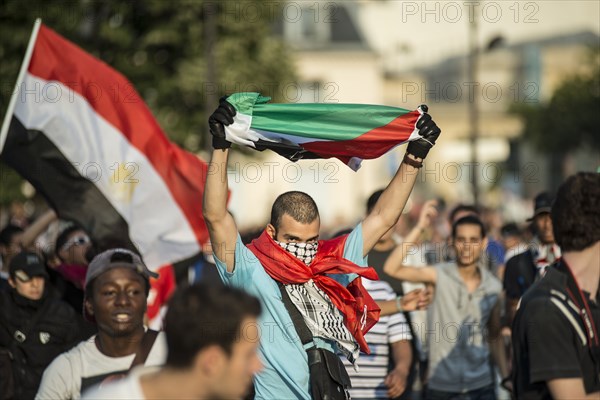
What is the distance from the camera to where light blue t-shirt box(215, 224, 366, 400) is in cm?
578

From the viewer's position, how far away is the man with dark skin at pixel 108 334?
576cm

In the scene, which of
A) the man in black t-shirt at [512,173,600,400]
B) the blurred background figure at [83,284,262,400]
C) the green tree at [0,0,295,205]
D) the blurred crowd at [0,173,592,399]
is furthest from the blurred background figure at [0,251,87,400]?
the green tree at [0,0,295,205]

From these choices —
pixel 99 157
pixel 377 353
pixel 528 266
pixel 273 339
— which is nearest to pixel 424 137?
pixel 273 339

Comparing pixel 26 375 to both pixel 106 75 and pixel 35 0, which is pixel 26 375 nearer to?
pixel 106 75

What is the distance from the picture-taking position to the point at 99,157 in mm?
10492

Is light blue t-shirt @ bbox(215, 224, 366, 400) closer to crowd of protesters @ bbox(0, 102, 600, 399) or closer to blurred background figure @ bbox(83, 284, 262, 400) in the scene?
crowd of protesters @ bbox(0, 102, 600, 399)

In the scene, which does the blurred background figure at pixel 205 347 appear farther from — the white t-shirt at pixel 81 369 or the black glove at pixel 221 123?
the black glove at pixel 221 123

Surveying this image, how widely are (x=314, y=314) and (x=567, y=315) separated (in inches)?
63.2

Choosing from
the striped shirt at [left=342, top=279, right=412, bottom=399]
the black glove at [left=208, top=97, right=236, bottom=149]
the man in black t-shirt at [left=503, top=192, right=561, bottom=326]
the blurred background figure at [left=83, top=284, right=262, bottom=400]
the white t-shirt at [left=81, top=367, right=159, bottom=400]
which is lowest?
the striped shirt at [left=342, top=279, right=412, bottom=399]

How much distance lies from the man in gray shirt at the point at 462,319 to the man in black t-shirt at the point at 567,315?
3641 mm

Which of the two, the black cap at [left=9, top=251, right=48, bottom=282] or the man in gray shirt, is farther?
the man in gray shirt

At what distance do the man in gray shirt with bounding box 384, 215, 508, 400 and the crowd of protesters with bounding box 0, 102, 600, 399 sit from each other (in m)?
0.01

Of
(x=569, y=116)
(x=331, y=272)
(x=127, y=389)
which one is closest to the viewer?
(x=127, y=389)

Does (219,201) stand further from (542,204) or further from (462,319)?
(542,204)
